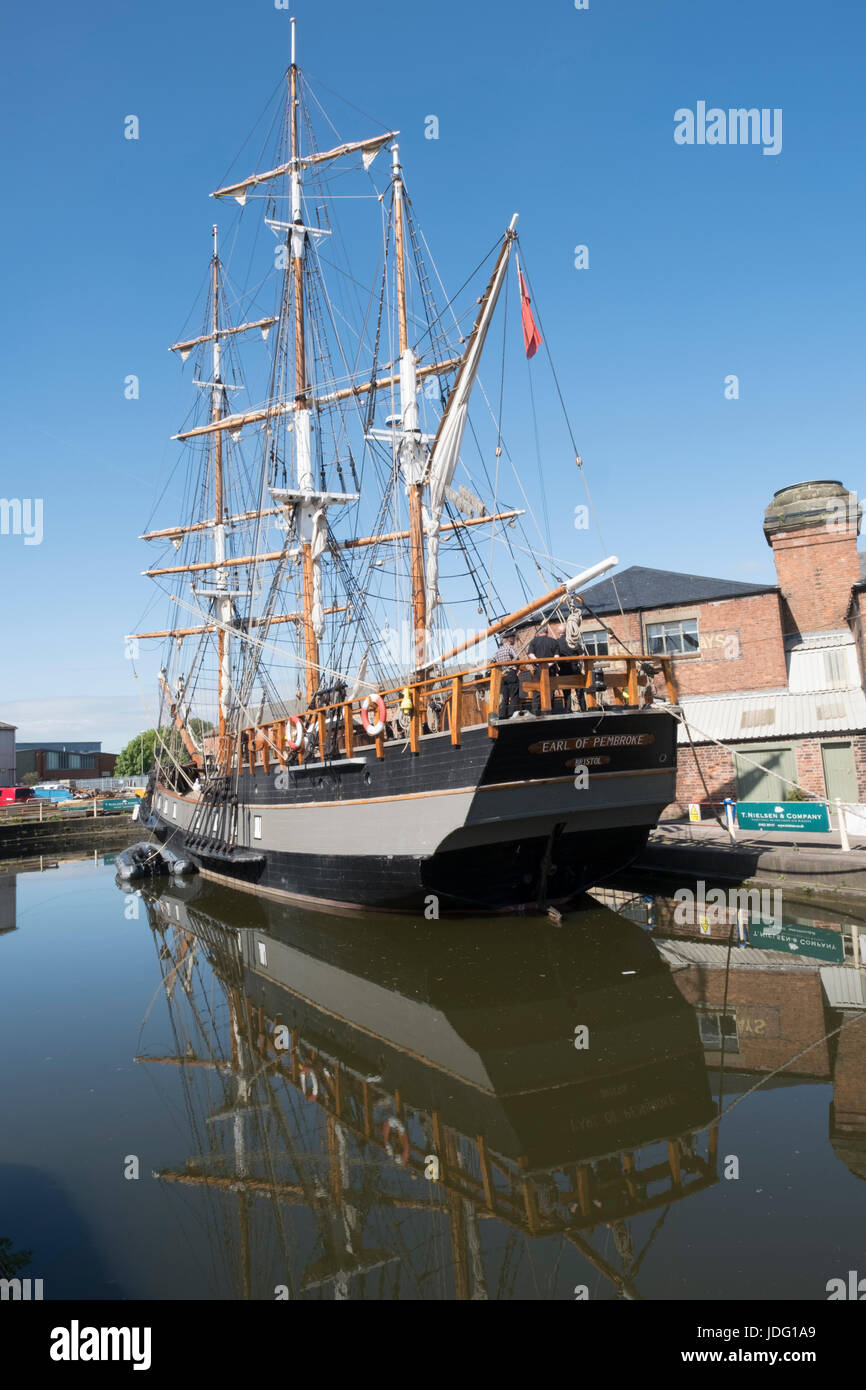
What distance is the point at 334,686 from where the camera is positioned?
1748 centimetres

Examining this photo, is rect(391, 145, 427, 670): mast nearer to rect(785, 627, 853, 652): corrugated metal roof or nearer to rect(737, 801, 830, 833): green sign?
rect(737, 801, 830, 833): green sign

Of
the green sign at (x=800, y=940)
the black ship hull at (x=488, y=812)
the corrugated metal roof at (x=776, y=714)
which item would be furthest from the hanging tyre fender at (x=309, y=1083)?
the corrugated metal roof at (x=776, y=714)

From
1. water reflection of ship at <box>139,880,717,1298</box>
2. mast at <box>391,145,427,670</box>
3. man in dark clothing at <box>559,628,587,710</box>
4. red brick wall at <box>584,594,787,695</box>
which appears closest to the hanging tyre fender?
water reflection of ship at <box>139,880,717,1298</box>

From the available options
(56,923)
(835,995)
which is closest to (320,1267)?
(835,995)

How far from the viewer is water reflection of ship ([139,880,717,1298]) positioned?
208 inches

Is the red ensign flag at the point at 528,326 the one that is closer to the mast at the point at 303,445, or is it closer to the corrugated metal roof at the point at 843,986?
the mast at the point at 303,445

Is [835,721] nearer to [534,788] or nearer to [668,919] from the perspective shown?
[668,919]

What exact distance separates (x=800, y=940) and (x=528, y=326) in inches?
478

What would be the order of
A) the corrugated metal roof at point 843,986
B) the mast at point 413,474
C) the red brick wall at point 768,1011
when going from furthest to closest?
the mast at point 413,474 → the corrugated metal roof at point 843,986 → the red brick wall at point 768,1011

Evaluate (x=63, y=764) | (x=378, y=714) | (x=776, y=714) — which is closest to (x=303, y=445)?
(x=378, y=714)

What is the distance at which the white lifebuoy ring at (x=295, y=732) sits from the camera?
16484 millimetres

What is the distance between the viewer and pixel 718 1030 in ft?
27.7

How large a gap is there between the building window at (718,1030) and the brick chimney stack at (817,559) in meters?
19.3
